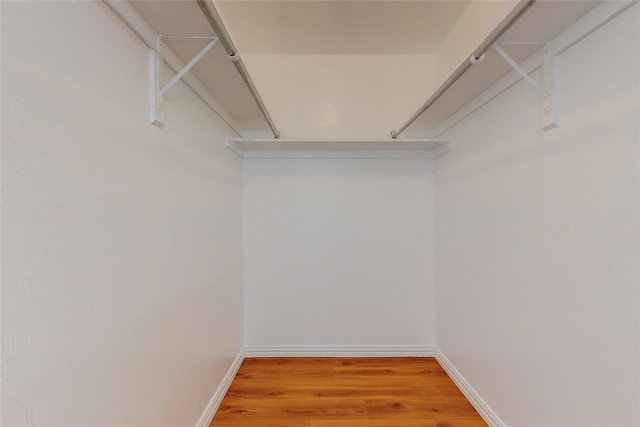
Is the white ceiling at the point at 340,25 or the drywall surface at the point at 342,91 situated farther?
the drywall surface at the point at 342,91

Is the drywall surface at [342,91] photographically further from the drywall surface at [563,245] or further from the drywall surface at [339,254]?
the drywall surface at [563,245]

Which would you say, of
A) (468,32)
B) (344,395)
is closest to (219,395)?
(344,395)

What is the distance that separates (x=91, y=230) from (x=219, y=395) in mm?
1520

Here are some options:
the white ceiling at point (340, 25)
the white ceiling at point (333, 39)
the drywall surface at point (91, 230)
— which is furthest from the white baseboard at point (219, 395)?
the white ceiling at point (340, 25)

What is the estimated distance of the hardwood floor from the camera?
1.76 meters

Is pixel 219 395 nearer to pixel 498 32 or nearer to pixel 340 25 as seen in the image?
pixel 498 32

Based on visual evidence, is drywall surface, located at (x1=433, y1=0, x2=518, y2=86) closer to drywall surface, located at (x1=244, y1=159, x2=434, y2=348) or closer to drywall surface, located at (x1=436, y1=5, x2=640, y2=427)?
drywall surface, located at (x1=436, y1=5, x2=640, y2=427)

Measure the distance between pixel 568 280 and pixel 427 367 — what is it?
5.01 ft

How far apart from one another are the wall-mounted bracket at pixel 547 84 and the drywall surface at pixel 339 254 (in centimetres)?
125

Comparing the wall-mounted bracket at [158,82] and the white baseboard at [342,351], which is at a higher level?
the wall-mounted bracket at [158,82]

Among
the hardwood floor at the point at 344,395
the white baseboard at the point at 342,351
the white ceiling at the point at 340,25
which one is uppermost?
the white ceiling at the point at 340,25

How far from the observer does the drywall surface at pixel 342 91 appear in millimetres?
2469

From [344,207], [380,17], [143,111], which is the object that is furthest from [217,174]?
[380,17]

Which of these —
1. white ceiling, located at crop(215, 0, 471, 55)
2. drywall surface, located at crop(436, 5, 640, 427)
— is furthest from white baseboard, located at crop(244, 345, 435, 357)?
white ceiling, located at crop(215, 0, 471, 55)
